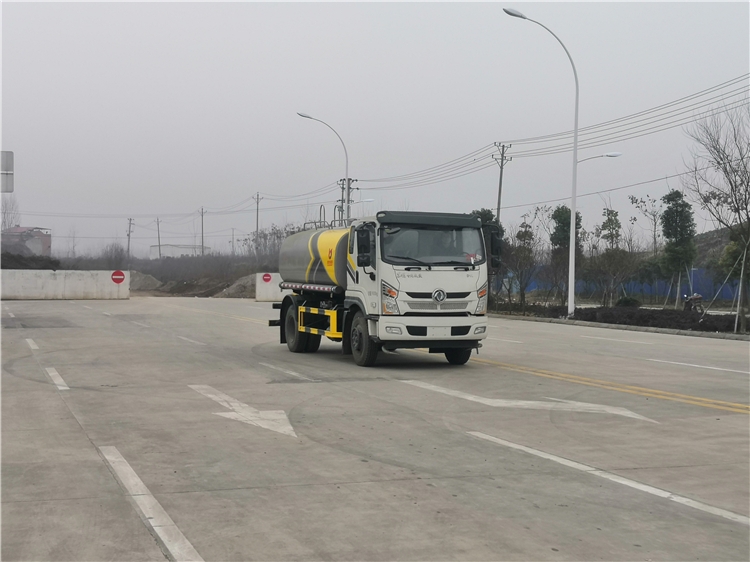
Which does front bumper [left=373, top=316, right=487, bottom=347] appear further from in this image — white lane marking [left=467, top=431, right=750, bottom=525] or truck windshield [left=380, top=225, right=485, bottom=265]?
white lane marking [left=467, top=431, right=750, bottom=525]

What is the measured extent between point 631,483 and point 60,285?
48.6 meters

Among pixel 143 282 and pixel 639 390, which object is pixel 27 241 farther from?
pixel 639 390

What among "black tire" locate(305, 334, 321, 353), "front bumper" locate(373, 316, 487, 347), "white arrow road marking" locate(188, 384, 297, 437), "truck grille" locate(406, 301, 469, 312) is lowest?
"white arrow road marking" locate(188, 384, 297, 437)

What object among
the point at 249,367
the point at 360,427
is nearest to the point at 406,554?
the point at 360,427

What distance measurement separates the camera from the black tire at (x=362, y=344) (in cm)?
1569

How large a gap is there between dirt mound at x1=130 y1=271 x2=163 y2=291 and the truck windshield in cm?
8292

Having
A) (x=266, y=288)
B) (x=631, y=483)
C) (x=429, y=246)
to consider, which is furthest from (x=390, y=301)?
(x=266, y=288)

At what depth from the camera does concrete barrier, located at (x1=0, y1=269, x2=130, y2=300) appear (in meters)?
49.5

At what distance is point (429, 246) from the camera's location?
15.4 m

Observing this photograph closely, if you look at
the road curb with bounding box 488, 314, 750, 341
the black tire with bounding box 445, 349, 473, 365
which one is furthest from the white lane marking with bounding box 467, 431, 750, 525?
the road curb with bounding box 488, 314, 750, 341

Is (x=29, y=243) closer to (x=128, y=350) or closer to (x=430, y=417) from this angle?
(x=128, y=350)

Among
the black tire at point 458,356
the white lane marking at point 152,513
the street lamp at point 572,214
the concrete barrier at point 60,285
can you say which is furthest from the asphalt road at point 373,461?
the concrete barrier at point 60,285

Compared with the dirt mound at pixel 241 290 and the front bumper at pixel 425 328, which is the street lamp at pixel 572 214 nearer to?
the front bumper at pixel 425 328

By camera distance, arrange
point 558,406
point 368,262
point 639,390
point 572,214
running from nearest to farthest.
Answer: point 558,406 → point 639,390 → point 368,262 → point 572,214
